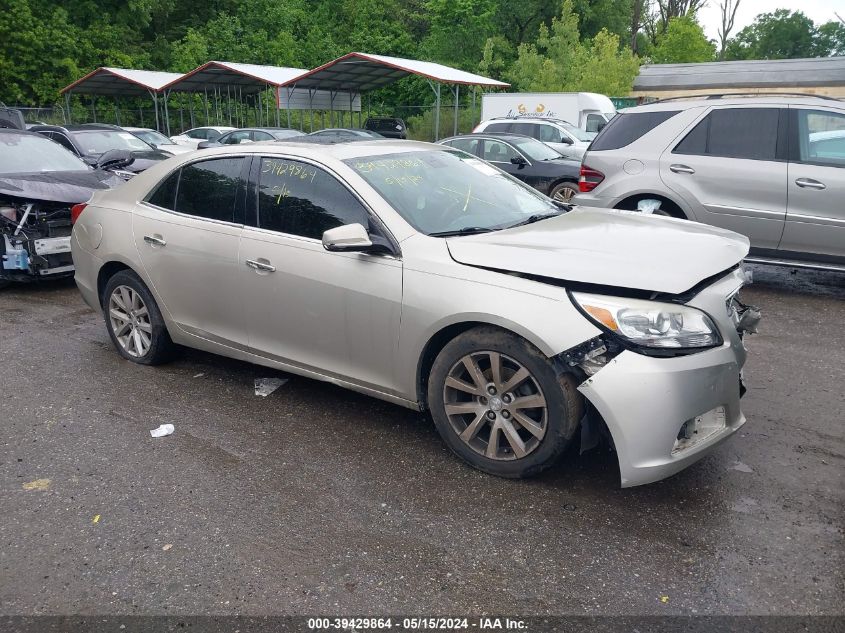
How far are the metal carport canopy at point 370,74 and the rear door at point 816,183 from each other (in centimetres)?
1806

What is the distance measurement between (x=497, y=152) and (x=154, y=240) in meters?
10.1

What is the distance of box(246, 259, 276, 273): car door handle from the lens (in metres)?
4.21

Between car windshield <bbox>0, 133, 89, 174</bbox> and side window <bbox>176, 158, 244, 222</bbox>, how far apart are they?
416 centimetres

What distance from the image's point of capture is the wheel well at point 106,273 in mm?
5254

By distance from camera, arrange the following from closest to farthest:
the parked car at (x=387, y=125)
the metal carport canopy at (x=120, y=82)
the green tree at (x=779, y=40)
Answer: the parked car at (x=387, y=125) < the metal carport canopy at (x=120, y=82) < the green tree at (x=779, y=40)

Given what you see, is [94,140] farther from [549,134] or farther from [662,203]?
[662,203]

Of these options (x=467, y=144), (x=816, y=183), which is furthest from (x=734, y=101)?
(x=467, y=144)

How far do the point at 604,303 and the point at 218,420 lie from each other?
96.0 inches

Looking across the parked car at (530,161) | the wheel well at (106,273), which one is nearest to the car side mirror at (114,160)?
the wheel well at (106,273)

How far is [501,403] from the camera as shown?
3.49 meters

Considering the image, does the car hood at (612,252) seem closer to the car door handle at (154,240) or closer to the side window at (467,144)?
the car door handle at (154,240)

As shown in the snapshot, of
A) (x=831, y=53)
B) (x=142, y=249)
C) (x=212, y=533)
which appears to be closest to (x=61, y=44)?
(x=142, y=249)

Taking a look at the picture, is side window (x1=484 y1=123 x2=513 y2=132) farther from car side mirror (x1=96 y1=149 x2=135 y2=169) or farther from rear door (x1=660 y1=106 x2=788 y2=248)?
rear door (x1=660 y1=106 x2=788 y2=248)

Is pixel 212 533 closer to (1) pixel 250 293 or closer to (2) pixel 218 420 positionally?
(2) pixel 218 420
